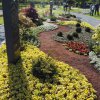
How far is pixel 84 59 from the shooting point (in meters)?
12.1

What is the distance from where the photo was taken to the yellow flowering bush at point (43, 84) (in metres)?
8.47

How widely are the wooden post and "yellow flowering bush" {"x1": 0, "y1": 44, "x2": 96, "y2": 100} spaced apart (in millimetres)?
430

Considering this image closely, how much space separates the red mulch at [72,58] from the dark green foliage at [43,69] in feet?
4.66

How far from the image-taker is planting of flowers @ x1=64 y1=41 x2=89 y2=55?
516 inches

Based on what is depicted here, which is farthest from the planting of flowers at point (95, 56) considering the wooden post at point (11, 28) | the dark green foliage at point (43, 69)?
the wooden post at point (11, 28)

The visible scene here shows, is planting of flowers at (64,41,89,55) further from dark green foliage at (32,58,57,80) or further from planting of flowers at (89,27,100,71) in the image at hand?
dark green foliage at (32,58,57,80)

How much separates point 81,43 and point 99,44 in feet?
4.37

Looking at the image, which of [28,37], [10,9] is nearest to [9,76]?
[10,9]

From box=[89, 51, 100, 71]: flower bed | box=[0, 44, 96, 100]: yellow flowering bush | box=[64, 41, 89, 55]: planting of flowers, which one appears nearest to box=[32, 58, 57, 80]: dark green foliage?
box=[0, 44, 96, 100]: yellow flowering bush

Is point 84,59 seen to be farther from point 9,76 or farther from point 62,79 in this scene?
point 9,76

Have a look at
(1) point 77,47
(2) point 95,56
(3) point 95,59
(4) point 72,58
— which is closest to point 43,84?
(4) point 72,58

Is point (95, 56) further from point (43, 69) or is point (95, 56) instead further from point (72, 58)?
point (43, 69)

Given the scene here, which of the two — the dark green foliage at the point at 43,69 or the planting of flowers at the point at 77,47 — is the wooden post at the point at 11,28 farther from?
the planting of flowers at the point at 77,47

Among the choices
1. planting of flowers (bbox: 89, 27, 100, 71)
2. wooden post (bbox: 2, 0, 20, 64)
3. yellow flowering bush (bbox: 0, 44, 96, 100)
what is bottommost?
yellow flowering bush (bbox: 0, 44, 96, 100)
